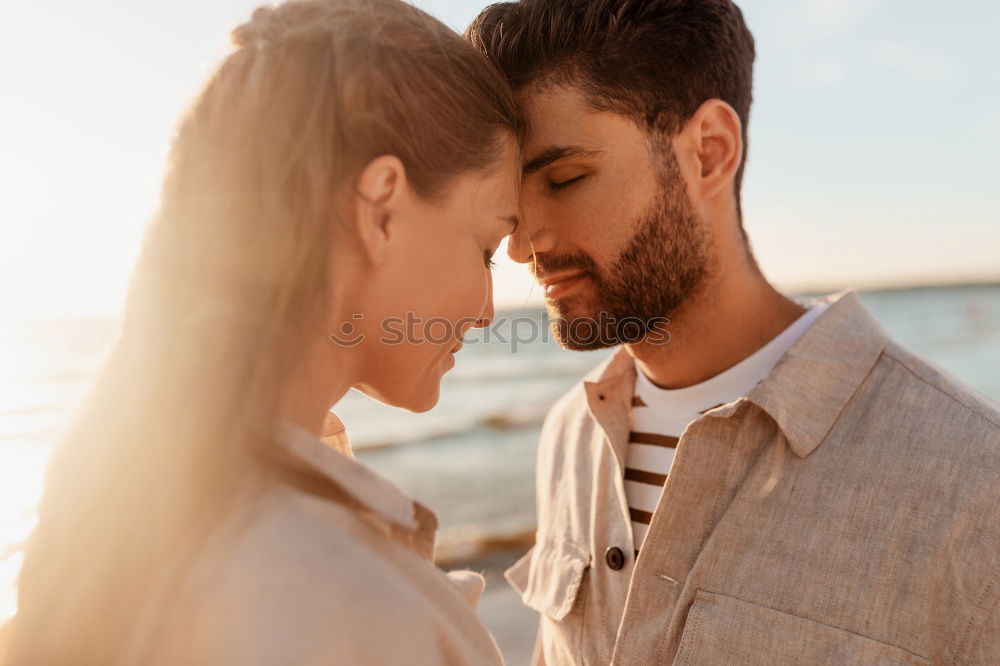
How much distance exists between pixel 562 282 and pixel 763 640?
1.28 m

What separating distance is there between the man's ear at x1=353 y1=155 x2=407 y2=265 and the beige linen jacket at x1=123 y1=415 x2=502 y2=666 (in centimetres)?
37

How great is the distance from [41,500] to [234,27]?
869 millimetres

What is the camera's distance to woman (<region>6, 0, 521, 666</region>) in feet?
3.25

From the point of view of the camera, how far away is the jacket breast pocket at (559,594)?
89.7 inches

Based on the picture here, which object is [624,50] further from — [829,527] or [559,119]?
[829,527]

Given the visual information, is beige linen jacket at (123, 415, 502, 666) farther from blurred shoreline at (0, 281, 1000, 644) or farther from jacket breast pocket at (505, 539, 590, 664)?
jacket breast pocket at (505, 539, 590, 664)

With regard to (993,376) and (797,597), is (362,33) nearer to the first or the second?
(797,597)

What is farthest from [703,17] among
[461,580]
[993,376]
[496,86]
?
[993,376]

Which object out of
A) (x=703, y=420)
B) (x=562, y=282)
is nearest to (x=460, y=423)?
(x=562, y=282)

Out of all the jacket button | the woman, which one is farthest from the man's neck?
the woman

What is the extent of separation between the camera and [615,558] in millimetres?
2193

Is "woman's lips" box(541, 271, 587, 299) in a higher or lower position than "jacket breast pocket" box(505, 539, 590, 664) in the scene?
higher

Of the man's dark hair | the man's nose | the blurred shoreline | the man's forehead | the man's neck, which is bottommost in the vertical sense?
the blurred shoreline

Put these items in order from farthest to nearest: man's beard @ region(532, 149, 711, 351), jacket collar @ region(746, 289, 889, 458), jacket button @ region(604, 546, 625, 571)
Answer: man's beard @ region(532, 149, 711, 351) → jacket button @ region(604, 546, 625, 571) → jacket collar @ region(746, 289, 889, 458)
